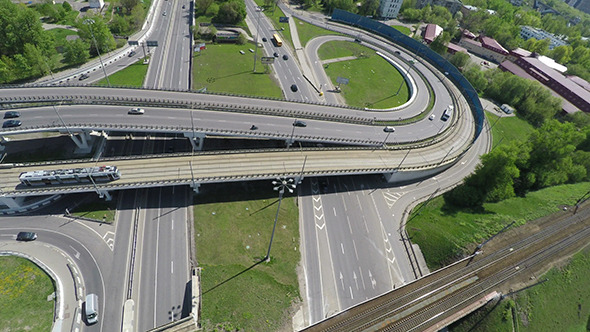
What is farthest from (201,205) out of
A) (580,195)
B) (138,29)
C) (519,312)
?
(138,29)

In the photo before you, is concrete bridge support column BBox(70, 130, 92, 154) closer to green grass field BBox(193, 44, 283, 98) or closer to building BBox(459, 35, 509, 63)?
green grass field BBox(193, 44, 283, 98)

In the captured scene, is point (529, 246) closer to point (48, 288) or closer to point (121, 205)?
point (121, 205)

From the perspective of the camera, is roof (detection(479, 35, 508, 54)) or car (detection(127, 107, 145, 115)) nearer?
car (detection(127, 107, 145, 115))

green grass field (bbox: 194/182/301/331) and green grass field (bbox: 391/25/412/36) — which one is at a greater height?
green grass field (bbox: 391/25/412/36)

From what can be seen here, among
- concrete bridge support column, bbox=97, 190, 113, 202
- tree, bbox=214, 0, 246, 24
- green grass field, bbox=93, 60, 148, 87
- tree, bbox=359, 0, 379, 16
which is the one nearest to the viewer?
concrete bridge support column, bbox=97, 190, 113, 202

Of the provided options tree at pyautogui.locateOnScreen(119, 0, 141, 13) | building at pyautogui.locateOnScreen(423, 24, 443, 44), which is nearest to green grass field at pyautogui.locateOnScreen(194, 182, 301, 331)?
tree at pyautogui.locateOnScreen(119, 0, 141, 13)

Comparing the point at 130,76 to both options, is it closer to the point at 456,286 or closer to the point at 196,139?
the point at 196,139

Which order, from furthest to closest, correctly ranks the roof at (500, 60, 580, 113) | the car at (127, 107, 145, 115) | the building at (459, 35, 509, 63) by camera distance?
1. the building at (459, 35, 509, 63)
2. the roof at (500, 60, 580, 113)
3. the car at (127, 107, 145, 115)

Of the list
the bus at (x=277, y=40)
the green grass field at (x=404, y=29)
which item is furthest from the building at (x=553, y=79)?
the bus at (x=277, y=40)
